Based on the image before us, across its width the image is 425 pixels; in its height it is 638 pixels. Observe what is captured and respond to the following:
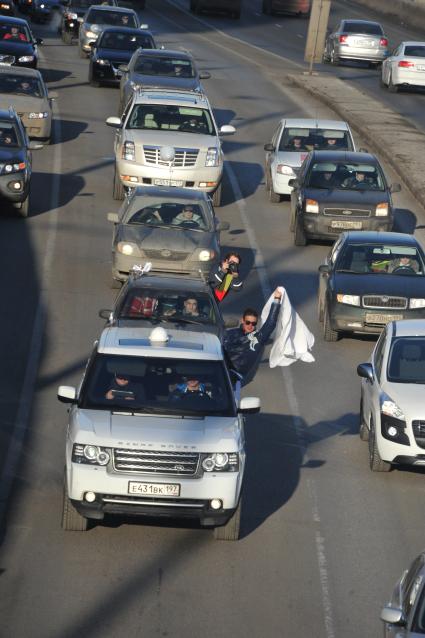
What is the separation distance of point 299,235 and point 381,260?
17.6 ft

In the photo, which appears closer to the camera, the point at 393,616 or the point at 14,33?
the point at 393,616

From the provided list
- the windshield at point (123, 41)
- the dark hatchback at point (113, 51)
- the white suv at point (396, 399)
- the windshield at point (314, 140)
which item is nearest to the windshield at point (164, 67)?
the dark hatchback at point (113, 51)

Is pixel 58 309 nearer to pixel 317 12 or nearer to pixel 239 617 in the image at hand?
pixel 239 617

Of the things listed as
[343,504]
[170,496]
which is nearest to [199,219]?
[343,504]

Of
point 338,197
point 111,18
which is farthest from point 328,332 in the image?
point 111,18

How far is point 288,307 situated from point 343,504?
4.88 m

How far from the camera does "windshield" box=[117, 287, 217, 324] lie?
18.1 meters

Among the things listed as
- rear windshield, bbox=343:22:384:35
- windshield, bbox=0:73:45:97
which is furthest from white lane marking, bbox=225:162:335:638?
rear windshield, bbox=343:22:384:35

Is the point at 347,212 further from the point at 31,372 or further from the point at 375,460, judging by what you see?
the point at 375,460

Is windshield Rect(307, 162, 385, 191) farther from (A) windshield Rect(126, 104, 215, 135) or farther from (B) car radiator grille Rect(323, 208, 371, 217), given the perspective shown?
(A) windshield Rect(126, 104, 215, 135)

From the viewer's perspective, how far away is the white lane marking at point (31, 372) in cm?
1534

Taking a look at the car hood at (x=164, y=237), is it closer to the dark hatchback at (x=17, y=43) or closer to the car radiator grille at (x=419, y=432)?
the car radiator grille at (x=419, y=432)

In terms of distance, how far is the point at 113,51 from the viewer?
144ft

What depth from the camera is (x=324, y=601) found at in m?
12.4
